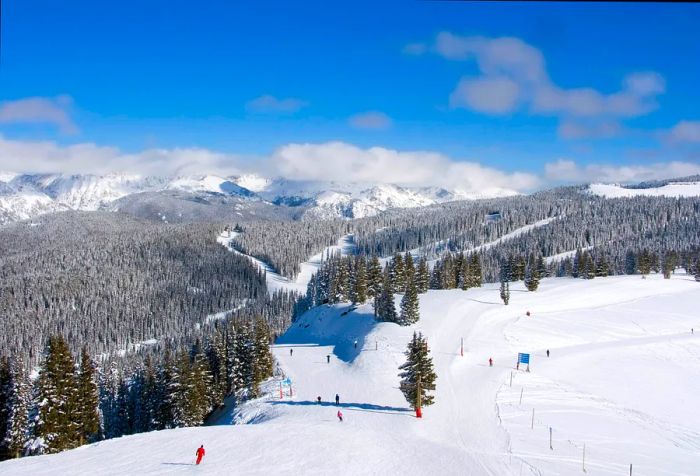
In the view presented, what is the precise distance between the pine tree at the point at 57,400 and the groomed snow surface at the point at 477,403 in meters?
10.4

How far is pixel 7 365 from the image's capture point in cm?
4797

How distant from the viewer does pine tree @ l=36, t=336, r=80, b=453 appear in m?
41.9

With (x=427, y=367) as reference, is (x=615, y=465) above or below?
below

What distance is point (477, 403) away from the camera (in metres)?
48.5

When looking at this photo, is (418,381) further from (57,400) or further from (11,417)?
(11,417)

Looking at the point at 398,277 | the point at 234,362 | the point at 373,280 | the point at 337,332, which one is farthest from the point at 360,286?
the point at 234,362

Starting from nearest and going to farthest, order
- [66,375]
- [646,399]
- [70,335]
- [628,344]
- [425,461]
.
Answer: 1. [425,461]
2. [66,375]
3. [646,399]
4. [628,344]
5. [70,335]

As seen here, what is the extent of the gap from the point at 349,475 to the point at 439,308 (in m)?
60.4

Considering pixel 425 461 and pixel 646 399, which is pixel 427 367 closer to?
pixel 425 461

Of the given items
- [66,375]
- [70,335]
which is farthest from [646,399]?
[70,335]

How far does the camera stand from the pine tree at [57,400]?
41906 mm

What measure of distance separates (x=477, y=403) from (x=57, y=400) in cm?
3942

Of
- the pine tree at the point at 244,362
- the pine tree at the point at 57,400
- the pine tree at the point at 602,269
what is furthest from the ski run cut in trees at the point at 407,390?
the pine tree at the point at 602,269

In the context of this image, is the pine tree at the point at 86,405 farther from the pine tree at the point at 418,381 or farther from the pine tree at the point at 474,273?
the pine tree at the point at 474,273
